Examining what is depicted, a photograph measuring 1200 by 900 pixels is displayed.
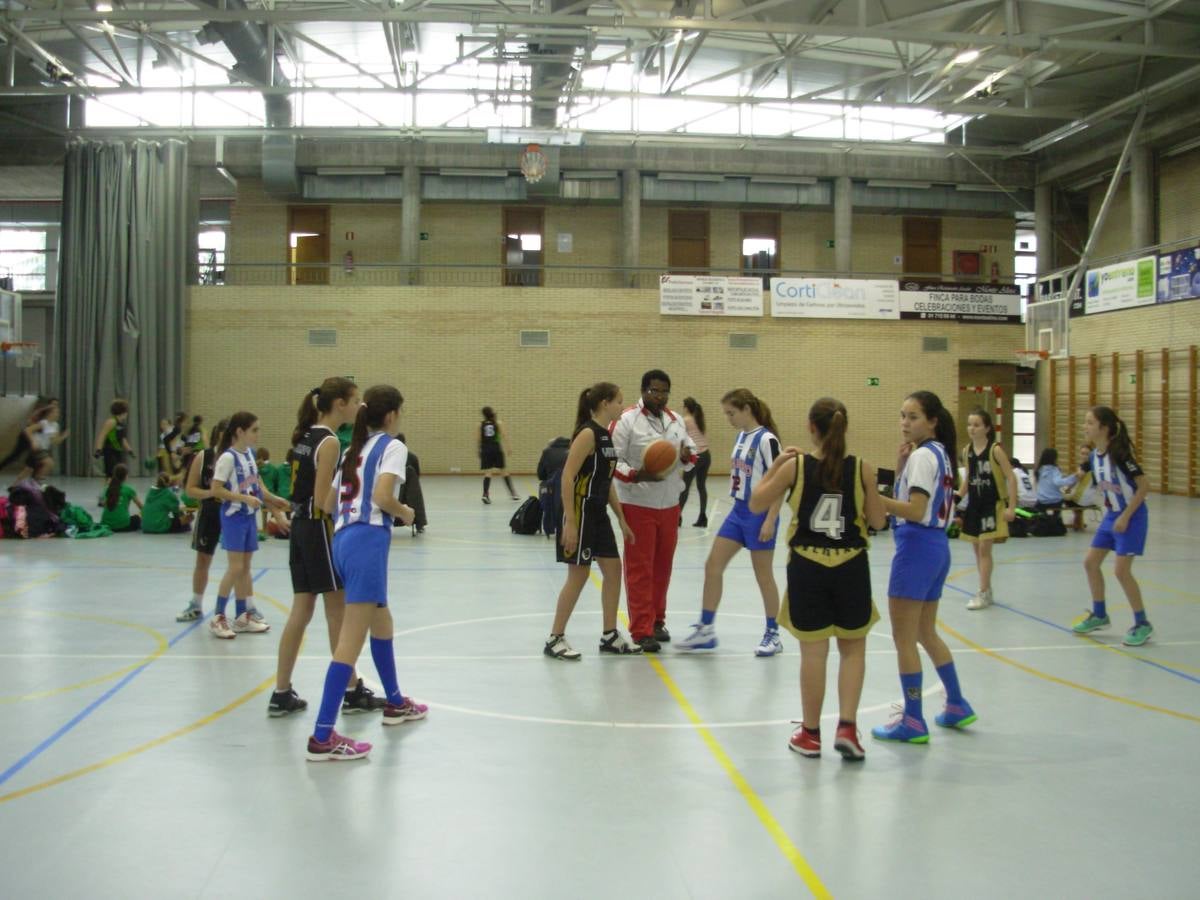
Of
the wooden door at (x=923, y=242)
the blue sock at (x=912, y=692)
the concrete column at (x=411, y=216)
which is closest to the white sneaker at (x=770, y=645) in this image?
the blue sock at (x=912, y=692)

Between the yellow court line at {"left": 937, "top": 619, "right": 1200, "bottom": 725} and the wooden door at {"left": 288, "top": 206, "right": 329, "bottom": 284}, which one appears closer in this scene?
the yellow court line at {"left": 937, "top": 619, "right": 1200, "bottom": 725}

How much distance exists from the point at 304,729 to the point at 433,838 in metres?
1.63

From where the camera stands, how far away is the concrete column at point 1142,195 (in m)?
23.5

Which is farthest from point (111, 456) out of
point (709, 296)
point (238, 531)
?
point (709, 296)

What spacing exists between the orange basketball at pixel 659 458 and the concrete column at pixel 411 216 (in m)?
20.4

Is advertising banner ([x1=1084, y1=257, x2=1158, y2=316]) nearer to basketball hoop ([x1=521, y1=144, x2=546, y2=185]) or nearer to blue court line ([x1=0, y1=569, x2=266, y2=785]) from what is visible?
basketball hoop ([x1=521, y1=144, x2=546, y2=185])

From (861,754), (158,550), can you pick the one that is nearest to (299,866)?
(861,754)

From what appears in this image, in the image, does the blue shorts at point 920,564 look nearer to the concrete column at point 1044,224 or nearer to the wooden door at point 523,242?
the wooden door at point 523,242

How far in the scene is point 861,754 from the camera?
4816 millimetres

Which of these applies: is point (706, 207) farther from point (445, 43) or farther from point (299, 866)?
point (299, 866)

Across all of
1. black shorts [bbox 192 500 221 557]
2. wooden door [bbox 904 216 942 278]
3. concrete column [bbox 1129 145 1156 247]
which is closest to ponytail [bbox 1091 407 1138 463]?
black shorts [bbox 192 500 221 557]

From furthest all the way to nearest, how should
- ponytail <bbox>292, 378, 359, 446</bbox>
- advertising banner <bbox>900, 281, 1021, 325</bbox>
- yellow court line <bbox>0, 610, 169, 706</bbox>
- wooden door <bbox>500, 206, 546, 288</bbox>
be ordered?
wooden door <bbox>500, 206, 546, 288</bbox>
advertising banner <bbox>900, 281, 1021, 325</bbox>
yellow court line <bbox>0, 610, 169, 706</bbox>
ponytail <bbox>292, 378, 359, 446</bbox>

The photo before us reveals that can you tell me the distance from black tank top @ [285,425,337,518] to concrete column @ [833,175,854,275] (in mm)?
23415

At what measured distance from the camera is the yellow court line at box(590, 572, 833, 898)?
11.7 feet
